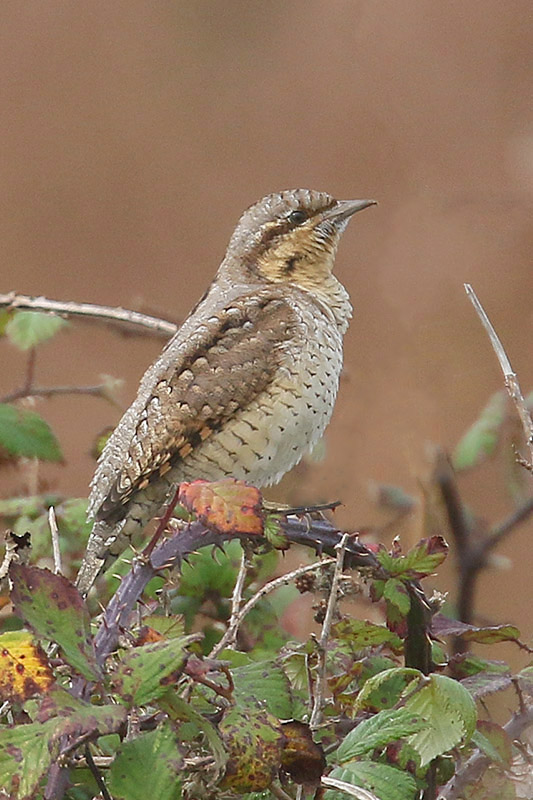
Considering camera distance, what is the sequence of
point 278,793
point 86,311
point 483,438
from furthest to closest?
point 483,438 → point 86,311 → point 278,793

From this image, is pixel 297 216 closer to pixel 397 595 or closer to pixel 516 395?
pixel 516 395

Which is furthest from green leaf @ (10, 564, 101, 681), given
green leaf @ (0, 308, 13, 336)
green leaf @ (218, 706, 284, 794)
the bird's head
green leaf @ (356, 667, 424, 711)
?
the bird's head

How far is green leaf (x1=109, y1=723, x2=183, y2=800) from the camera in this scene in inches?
29.6

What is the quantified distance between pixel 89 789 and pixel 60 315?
1.05 m

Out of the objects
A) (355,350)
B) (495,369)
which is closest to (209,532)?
(495,369)

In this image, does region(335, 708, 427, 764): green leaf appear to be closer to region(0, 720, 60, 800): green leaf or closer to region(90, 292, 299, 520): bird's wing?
region(0, 720, 60, 800): green leaf

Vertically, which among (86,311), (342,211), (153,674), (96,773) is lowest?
(96,773)

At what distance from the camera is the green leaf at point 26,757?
0.71 metres

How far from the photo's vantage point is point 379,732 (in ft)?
2.78

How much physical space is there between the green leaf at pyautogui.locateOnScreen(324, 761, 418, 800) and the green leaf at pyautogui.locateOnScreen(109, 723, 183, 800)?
0.15 metres

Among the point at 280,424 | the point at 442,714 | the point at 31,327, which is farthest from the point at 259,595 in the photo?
the point at 31,327

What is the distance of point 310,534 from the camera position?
1.12 metres

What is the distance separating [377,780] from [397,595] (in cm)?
22

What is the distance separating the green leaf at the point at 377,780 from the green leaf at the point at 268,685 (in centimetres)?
6
